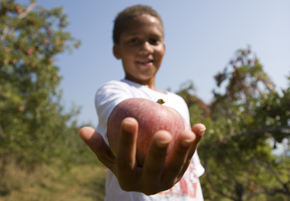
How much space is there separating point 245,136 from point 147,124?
7.76ft

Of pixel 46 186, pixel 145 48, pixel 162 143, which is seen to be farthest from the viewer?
pixel 46 186

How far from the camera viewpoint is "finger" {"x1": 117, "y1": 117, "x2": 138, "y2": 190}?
0.73 meters

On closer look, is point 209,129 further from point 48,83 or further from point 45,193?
point 45,193

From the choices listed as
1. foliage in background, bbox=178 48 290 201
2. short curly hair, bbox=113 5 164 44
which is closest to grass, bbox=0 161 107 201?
foliage in background, bbox=178 48 290 201

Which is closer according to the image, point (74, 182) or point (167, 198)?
point (167, 198)

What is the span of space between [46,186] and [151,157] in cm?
1131

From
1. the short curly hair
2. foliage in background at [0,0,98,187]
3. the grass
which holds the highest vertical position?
the short curly hair

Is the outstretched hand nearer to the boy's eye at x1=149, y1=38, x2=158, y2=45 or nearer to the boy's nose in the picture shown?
the boy's nose

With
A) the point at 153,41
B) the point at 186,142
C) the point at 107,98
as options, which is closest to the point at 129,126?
the point at 186,142

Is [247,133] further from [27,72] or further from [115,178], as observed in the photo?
[27,72]

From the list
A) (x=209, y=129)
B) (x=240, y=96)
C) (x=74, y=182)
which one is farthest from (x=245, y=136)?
(x=74, y=182)

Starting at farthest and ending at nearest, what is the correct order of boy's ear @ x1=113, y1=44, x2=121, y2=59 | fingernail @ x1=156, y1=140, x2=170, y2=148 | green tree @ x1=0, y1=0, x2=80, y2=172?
green tree @ x1=0, y1=0, x2=80, y2=172 → boy's ear @ x1=113, y1=44, x2=121, y2=59 → fingernail @ x1=156, y1=140, x2=170, y2=148

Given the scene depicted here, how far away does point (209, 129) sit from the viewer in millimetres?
3072

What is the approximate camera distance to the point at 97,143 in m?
0.91
